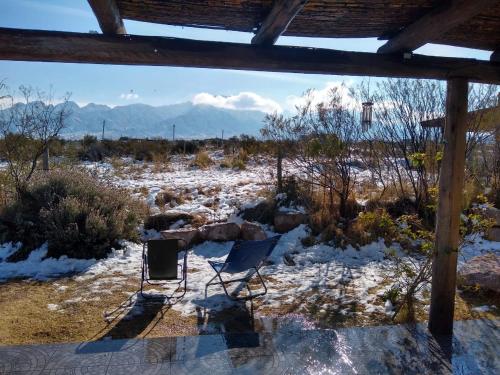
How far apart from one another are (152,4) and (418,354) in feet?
10.4

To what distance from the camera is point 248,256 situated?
4.85 meters

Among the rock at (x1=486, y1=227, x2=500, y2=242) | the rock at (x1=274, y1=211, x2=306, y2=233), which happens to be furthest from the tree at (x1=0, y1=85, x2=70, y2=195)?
the rock at (x1=486, y1=227, x2=500, y2=242)

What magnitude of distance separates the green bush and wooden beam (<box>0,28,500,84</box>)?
355 cm

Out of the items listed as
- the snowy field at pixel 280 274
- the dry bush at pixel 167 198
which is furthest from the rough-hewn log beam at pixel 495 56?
the dry bush at pixel 167 198

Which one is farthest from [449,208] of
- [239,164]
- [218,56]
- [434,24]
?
[239,164]

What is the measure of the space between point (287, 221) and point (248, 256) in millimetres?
2663

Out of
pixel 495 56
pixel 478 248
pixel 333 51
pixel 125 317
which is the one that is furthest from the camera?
pixel 478 248

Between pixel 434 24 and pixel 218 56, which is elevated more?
pixel 434 24

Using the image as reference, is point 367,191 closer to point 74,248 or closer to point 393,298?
point 393,298

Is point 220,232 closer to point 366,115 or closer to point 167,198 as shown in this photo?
point 167,198

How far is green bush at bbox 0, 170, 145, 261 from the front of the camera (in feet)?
20.1

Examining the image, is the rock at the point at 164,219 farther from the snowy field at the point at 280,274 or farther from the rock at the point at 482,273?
the rock at the point at 482,273

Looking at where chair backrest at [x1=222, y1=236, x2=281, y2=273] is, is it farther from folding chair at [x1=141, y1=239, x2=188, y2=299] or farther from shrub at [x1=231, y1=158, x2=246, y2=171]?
shrub at [x1=231, y1=158, x2=246, y2=171]

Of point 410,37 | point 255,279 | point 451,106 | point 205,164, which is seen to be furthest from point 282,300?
point 205,164
